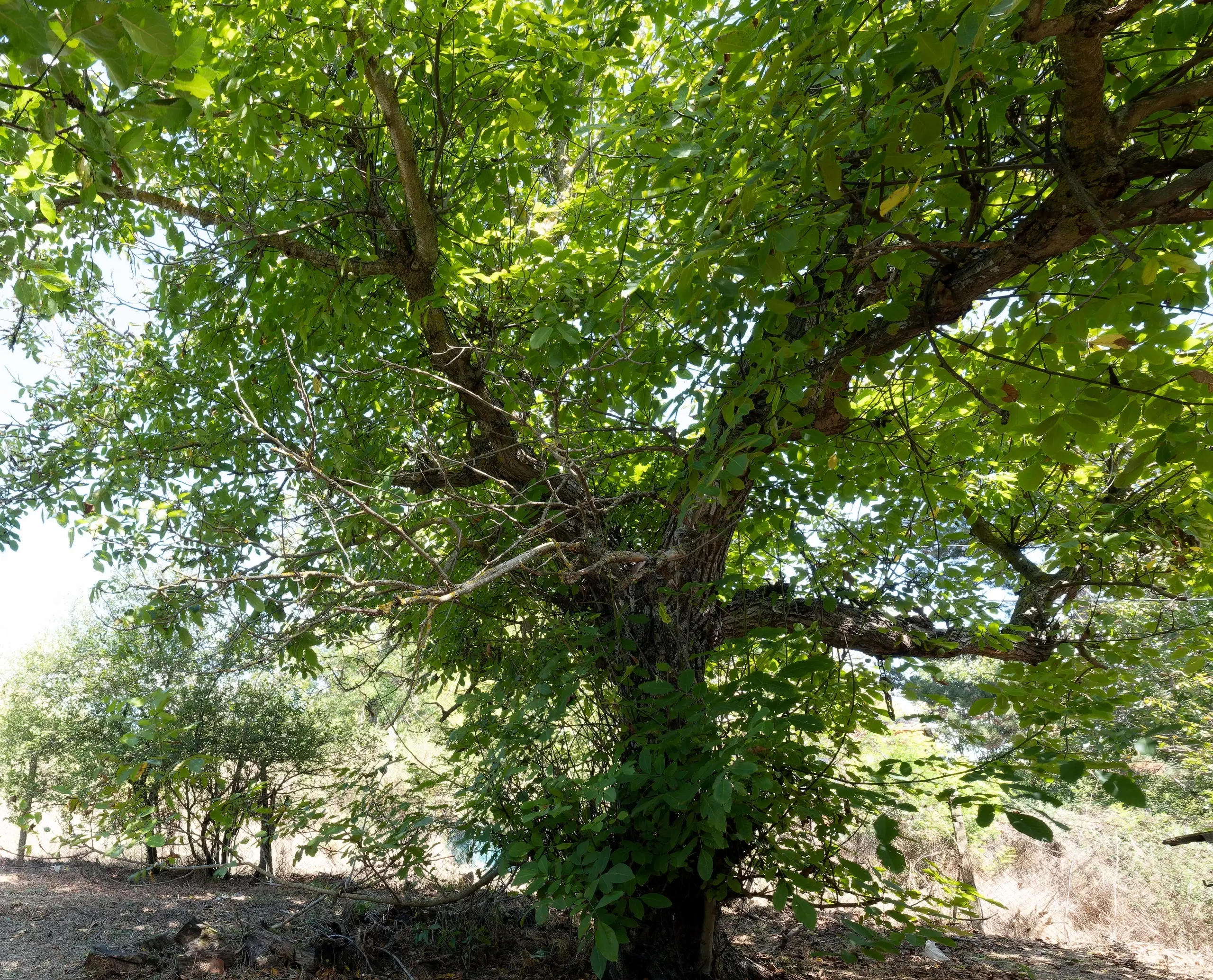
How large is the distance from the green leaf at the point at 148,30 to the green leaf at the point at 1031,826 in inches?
86.5

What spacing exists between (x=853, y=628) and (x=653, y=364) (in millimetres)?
2237

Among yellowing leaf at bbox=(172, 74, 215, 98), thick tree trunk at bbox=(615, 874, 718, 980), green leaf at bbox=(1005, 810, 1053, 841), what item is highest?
yellowing leaf at bbox=(172, 74, 215, 98)

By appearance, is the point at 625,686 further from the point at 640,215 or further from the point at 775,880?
the point at 640,215

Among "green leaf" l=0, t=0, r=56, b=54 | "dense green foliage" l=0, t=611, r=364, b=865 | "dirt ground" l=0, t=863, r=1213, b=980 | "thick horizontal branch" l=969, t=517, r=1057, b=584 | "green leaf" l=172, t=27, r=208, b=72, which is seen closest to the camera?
"green leaf" l=0, t=0, r=56, b=54

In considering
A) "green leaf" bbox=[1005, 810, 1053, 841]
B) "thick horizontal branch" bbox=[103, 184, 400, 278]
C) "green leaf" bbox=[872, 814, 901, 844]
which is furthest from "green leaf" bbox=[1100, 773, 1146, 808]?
"thick horizontal branch" bbox=[103, 184, 400, 278]

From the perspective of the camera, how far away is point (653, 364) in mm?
3357

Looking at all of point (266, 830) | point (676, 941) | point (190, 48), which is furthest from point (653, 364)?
point (266, 830)

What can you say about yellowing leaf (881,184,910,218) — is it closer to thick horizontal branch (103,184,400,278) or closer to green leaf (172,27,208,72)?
green leaf (172,27,208,72)

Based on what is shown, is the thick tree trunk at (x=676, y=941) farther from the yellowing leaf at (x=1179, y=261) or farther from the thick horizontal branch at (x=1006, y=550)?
the yellowing leaf at (x=1179, y=261)

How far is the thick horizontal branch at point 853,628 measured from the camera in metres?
4.25

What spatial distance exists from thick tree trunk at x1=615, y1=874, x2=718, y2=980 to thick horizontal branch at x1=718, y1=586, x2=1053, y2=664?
1.41m

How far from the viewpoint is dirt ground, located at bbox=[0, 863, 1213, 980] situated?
450cm

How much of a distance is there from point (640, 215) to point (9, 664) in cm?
1227

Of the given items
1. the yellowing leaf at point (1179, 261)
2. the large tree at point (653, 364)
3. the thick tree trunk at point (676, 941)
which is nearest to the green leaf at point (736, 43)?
the large tree at point (653, 364)
